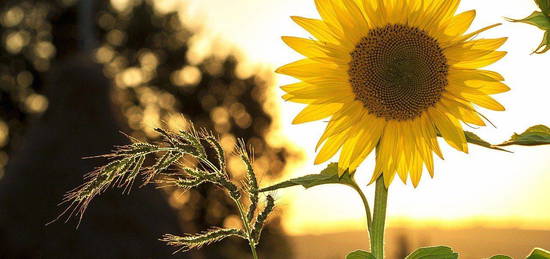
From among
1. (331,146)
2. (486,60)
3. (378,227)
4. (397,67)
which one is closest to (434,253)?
(378,227)

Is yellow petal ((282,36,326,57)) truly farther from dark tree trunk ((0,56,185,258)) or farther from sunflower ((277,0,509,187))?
dark tree trunk ((0,56,185,258))

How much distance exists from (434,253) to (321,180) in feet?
0.98

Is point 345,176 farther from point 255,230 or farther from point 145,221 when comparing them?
point 145,221

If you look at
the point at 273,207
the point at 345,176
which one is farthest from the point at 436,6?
the point at 273,207

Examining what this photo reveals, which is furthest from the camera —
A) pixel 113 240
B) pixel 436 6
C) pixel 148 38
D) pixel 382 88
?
pixel 148 38

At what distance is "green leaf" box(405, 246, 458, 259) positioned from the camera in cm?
174

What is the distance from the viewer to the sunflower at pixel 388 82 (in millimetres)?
1965

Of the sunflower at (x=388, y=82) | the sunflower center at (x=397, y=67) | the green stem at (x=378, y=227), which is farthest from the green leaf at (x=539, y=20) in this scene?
the green stem at (x=378, y=227)

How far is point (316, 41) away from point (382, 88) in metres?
0.30

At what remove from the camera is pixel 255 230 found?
1664mm

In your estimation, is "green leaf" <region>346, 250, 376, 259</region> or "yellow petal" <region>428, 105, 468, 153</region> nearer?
"green leaf" <region>346, 250, 376, 259</region>

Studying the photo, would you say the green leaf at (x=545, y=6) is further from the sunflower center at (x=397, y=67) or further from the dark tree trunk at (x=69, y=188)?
the dark tree trunk at (x=69, y=188)

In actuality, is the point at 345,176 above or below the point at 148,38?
above

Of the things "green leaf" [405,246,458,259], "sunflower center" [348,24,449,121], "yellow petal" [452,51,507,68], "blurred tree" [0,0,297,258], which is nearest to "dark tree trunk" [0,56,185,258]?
"blurred tree" [0,0,297,258]
